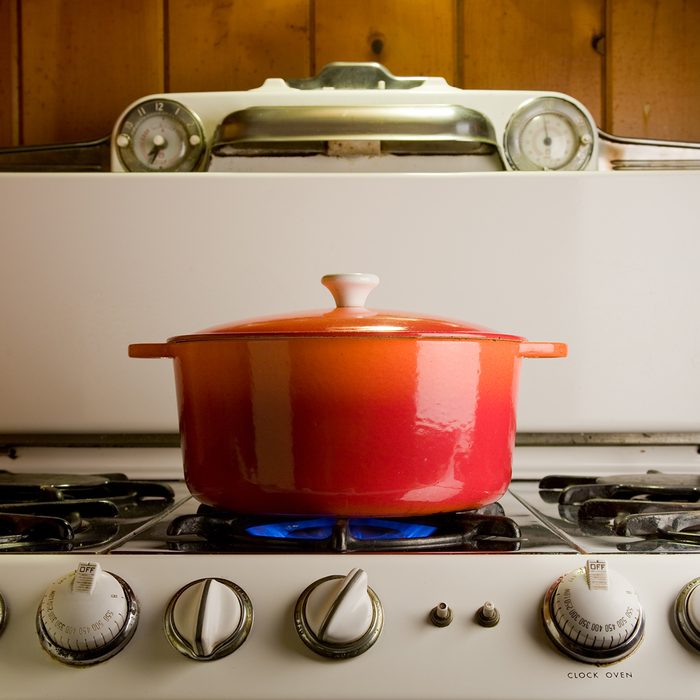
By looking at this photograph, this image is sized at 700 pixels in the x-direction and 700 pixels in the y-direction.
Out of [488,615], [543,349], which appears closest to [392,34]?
[543,349]

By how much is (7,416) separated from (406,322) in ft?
2.13

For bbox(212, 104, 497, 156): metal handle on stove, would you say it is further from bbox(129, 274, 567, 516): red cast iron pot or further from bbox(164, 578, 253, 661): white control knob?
bbox(164, 578, 253, 661): white control knob

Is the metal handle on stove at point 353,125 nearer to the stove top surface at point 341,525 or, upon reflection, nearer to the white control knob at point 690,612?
the stove top surface at point 341,525

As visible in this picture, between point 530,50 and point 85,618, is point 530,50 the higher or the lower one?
the higher one

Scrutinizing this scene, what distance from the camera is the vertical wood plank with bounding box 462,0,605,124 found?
4.00 ft

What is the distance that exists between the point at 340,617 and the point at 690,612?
0.23m

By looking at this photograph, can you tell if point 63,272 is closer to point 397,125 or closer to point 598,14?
point 397,125

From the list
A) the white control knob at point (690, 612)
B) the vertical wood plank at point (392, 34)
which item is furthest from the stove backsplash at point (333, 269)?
the white control knob at point (690, 612)

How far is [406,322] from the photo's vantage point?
23.8 inches

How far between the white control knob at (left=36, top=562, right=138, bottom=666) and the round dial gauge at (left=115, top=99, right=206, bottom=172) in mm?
688

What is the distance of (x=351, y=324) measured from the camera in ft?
1.94

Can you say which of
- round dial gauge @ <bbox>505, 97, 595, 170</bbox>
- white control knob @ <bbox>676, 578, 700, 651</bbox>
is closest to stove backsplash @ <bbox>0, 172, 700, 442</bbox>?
round dial gauge @ <bbox>505, 97, 595, 170</bbox>

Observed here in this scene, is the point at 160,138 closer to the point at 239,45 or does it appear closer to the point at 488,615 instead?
the point at 239,45

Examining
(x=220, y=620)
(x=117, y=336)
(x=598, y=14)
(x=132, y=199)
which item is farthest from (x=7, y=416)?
(x=598, y=14)
